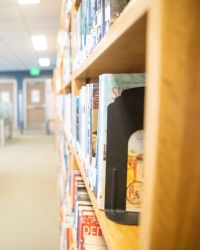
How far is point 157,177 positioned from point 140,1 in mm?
216

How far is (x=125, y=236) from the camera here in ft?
1.63

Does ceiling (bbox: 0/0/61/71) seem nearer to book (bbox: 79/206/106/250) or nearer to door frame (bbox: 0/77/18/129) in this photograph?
book (bbox: 79/206/106/250)

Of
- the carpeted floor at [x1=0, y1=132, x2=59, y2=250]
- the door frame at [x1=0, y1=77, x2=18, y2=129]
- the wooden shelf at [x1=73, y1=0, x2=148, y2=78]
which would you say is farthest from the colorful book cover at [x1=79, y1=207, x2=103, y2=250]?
the door frame at [x1=0, y1=77, x2=18, y2=129]

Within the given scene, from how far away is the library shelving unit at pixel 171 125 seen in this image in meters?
0.26

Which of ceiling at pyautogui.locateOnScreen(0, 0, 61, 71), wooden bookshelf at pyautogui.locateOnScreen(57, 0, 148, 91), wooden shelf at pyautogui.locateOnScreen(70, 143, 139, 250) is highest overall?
ceiling at pyautogui.locateOnScreen(0, 0, 61, 71)

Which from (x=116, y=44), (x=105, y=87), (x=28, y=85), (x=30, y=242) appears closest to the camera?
(x=116, y=44)

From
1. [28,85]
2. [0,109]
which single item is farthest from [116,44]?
[28,85]

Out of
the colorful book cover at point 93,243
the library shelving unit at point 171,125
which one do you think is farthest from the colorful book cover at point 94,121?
the library shelving unit at point 171,125

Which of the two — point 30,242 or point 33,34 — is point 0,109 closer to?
point 33,34

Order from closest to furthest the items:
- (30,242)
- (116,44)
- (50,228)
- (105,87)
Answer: (116,44)
(105,87)
(30,242)
(50,228)

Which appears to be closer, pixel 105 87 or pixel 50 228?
pixel 105 87

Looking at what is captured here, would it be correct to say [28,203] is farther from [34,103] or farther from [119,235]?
[34,103]

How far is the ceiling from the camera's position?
3.66 m

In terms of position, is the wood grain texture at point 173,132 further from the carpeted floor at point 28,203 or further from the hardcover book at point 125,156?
the carpeted floor at point 28,203
